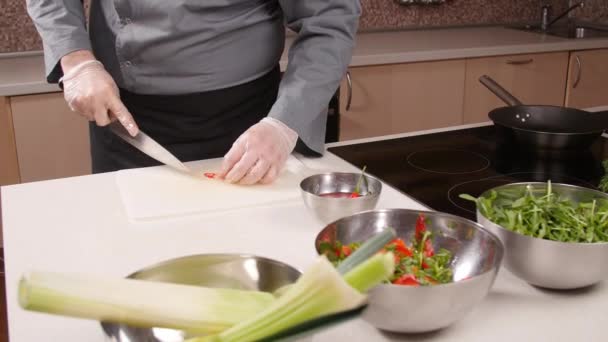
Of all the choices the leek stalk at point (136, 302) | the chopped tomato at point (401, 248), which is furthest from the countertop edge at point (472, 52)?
the leek stalk at point (136, 302)

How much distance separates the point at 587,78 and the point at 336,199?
2.23m

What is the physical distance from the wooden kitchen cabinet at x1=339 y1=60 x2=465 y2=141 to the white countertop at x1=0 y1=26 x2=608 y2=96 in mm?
48

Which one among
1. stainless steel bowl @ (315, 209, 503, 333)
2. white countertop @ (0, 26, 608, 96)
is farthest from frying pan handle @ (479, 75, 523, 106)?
white countertop @ (0, 26, 608, 96)

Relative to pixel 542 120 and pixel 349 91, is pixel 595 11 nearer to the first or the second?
pixel 349 91

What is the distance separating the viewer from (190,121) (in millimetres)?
1376

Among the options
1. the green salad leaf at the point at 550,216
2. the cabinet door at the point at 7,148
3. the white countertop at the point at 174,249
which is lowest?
the cabinet door at the point at 7,148

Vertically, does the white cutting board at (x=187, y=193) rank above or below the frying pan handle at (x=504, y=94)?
below

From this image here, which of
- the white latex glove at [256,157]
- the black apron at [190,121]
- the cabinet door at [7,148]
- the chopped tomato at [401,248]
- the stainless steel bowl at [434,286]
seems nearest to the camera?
the stainless steel bowl at [434,286]

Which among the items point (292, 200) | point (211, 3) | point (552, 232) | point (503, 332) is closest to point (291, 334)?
point (503, 332)

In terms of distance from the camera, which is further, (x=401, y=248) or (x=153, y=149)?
(x=153, y=149)

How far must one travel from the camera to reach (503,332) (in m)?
0.70

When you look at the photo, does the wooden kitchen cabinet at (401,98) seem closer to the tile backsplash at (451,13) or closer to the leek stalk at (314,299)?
the tile backsplash at (451,13)

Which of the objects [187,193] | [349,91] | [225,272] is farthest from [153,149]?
[349,91]

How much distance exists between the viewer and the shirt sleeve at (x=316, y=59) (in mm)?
1229
